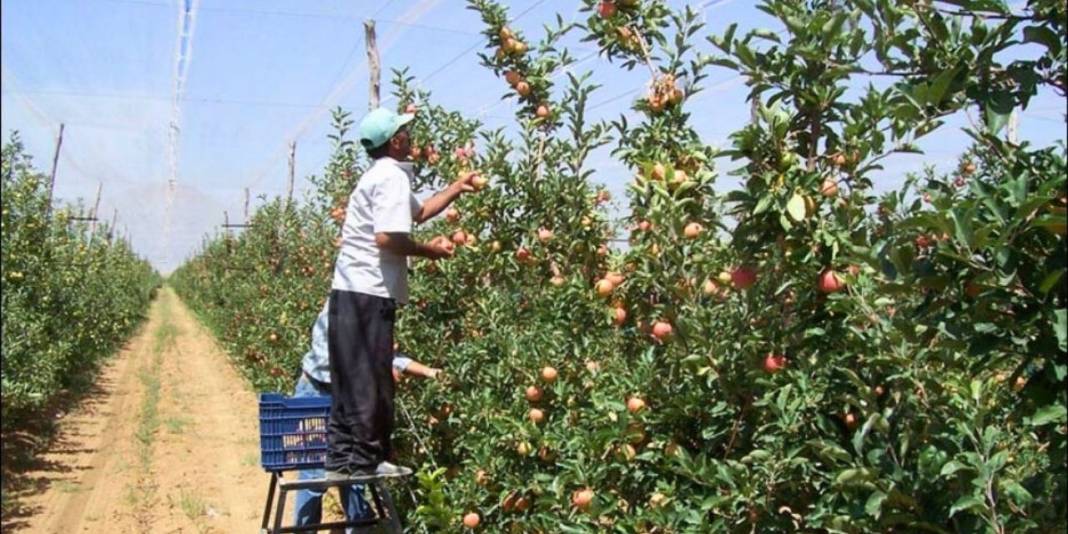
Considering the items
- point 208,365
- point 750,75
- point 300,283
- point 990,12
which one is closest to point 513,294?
point 750,75

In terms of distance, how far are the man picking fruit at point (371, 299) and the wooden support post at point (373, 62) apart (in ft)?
9.16

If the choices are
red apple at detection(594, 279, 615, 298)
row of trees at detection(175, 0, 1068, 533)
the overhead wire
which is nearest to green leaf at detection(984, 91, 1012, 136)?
row of trees at detection(175, 0, 1068, 533)

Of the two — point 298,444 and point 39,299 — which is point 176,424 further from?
point 298,444

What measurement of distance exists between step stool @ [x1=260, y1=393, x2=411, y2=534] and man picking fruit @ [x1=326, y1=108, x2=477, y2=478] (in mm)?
118

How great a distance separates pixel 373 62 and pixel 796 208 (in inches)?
180

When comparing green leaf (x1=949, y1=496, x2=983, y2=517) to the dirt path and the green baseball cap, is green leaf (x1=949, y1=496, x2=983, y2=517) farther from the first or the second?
the dirt path

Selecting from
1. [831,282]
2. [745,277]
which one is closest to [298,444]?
[745,277]

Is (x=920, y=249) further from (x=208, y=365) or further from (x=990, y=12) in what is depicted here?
(x=208, y=365)

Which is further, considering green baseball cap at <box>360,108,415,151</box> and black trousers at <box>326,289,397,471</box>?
green baseball cap at <box>360,108,415,151</box>

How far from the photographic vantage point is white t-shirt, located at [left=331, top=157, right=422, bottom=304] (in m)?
3.38

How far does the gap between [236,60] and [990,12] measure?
51.1 feet

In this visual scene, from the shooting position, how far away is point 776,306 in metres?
2.47

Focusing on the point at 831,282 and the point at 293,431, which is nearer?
the point at 831,282

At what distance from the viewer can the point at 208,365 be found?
50.0 feet
